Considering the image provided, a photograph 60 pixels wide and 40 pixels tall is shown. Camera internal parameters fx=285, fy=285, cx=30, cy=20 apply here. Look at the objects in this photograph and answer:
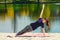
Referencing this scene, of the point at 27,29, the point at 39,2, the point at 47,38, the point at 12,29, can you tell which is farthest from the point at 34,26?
the point at 39,2

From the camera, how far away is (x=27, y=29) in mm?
7578

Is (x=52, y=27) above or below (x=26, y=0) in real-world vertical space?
above

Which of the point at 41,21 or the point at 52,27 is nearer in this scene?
the point at 41,21

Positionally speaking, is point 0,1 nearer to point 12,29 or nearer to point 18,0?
point 18,0

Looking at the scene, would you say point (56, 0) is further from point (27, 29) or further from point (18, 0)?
point (27, 29)

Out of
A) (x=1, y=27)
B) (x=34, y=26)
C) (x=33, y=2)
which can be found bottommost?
(x=33, y=2)

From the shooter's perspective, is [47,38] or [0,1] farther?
[0,1]

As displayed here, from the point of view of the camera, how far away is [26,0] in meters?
27.6

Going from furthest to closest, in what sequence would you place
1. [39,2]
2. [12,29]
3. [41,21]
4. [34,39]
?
1. [39,2]
2. [12,29]
3. [41,21]
4. [34,39]

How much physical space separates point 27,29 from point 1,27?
2.40m

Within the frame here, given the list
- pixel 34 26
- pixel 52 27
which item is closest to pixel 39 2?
pixel 52 27

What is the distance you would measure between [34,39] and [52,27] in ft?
9.78

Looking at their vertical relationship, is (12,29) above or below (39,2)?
above

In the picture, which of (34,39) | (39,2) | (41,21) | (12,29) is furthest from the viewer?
(39,2)
